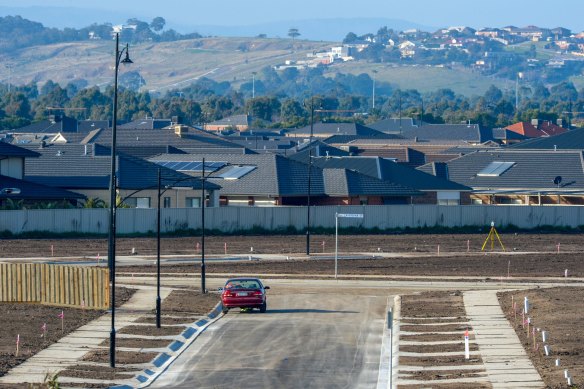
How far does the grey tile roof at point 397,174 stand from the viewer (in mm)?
118188

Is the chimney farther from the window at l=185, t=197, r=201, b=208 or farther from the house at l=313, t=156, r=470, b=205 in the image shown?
the window at l=185, t=197, r=201, b=208

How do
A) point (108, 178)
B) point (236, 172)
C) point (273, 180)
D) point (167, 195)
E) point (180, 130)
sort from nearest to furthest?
1. point (167, 195)
2. point (108, 178)
3. point (273, 180)
4. point (236, 172)
5. point (180, 130)

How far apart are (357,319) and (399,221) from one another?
4911 centimetres

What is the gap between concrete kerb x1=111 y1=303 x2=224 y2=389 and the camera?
3900 cm

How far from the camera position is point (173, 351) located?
44.7 metres

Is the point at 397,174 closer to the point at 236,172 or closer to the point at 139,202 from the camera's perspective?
the point at 236,172

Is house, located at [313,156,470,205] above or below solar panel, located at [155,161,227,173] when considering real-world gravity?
below

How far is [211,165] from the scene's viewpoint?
117 m

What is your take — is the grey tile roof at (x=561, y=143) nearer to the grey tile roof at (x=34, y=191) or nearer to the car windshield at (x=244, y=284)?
the grey tile roof at (x=34, y=191)

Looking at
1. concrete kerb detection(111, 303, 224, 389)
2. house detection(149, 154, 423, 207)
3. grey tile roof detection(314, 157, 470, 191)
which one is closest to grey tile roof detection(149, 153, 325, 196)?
house detection(149, 154, 423, 207)

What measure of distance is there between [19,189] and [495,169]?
45.4 meters

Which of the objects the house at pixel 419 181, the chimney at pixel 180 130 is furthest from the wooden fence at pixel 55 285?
the chimney at pixel 180 130

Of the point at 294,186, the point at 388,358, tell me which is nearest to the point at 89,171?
the point at 294,186

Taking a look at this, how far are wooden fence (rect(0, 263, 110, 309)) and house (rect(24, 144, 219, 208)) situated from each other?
143ft
